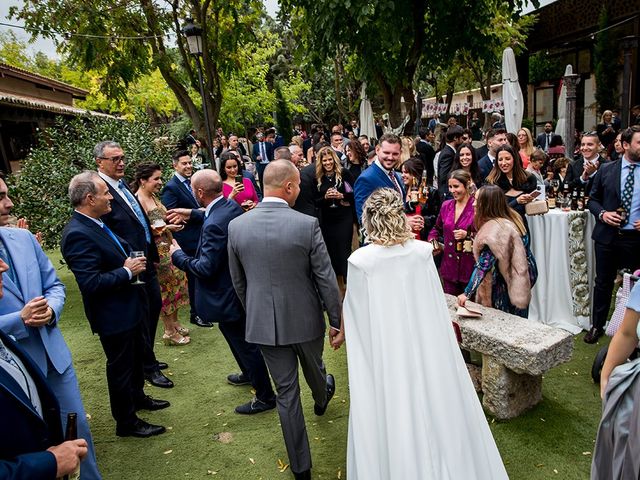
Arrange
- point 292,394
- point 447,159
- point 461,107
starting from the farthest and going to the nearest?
point 461,107 → point 447,159 → point 292,394

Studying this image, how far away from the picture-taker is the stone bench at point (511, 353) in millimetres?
3434

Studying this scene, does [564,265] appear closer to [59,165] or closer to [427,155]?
[427,155]

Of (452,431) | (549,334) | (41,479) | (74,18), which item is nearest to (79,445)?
(41,479)

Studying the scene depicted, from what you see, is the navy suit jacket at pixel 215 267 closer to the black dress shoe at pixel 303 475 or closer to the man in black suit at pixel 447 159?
the black dress shoe at pixel 303 475

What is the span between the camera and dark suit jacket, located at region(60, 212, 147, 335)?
11.2 feet

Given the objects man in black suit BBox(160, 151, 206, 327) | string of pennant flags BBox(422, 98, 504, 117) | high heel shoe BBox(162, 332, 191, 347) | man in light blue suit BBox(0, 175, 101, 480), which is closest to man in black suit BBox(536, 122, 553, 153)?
string of pennant flags BBox(422, 98, 504, 117)

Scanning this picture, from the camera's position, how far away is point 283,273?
3.12 m

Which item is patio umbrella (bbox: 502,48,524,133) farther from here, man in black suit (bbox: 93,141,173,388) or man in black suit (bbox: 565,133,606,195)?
man in black suit (bbox: 93,141,173,388)

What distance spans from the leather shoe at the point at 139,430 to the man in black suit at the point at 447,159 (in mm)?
4458

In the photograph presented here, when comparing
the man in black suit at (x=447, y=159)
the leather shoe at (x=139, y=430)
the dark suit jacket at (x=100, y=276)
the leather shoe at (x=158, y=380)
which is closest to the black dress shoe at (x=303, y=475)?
the leather shoe at (x=139, y=430)

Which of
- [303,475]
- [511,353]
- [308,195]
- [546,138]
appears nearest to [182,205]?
[308,195]

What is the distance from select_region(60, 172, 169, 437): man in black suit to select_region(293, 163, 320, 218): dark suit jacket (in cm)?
262

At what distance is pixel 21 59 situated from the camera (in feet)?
136

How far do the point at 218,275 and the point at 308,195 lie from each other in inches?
96.6
